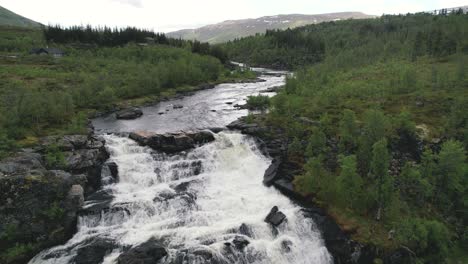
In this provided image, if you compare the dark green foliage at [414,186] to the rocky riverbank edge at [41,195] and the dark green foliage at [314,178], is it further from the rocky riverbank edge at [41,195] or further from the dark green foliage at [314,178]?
the rocky riverbank edge at [41,195]

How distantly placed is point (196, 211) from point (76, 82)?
209 feet

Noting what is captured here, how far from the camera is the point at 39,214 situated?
2641 cm

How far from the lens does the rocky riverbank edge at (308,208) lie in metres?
24.7

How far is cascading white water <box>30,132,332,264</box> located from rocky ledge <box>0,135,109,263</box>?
1.39 m

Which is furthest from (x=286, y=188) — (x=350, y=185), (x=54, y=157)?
(x=54, y=157)

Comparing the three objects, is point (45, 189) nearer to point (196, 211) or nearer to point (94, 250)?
point (94, 250)

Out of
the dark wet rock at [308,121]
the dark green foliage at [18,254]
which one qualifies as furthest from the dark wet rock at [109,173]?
the dark wet rock at [308,121]

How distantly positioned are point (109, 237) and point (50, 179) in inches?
315

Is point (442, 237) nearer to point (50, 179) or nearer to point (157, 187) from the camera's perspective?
point (157, 187)

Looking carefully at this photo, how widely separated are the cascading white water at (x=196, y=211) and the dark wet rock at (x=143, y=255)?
0.69 m

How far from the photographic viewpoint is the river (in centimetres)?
2431

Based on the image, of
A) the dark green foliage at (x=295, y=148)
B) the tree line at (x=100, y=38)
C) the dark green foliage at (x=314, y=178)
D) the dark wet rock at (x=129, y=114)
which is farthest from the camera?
the tree line at (x=100, y=38)

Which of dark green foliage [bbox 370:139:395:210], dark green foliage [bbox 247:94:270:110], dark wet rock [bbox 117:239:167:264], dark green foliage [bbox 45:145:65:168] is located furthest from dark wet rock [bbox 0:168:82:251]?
dark green foliage [bbox 247:94:270:110]

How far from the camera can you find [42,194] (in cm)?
2734
